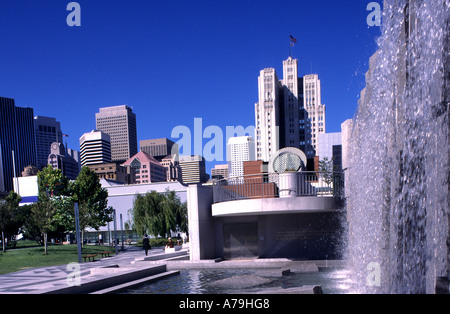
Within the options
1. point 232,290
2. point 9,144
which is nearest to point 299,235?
point 232,290

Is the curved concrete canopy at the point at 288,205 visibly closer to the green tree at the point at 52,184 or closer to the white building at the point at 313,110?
the green tree at the point at 52,184

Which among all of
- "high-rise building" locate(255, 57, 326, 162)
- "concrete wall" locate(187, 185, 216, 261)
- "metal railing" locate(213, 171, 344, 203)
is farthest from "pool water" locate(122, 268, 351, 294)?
"high-rise building" locate(255, 57, 326, 162)

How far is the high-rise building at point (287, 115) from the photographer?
497 ft

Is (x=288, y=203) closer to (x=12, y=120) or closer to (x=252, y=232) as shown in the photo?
(x=252, y=232)

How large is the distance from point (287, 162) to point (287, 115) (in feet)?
445

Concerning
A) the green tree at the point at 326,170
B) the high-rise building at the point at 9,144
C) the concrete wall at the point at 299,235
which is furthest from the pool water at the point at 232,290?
the high-rise building at the point at 9,144

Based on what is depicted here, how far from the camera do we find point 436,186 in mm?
5941

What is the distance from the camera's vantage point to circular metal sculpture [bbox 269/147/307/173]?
23.2 m

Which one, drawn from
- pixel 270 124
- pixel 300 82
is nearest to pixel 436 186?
pixel 270 124

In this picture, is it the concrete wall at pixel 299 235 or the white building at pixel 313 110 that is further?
the white building at pixel 313 110

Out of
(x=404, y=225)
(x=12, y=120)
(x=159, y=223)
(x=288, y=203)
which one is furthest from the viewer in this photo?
(x=12, y=120)

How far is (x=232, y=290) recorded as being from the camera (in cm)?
1236

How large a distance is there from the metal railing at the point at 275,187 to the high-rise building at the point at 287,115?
12822cm
